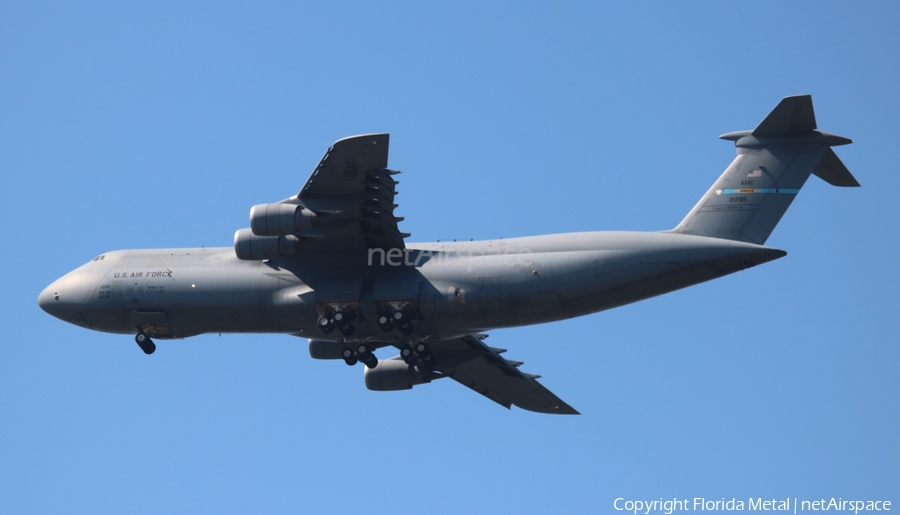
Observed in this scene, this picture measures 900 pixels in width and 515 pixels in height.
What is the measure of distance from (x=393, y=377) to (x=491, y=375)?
1.93m

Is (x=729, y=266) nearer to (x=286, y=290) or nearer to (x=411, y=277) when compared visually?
(x=411, y=277)

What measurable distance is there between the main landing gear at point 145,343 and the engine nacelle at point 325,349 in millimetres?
2798

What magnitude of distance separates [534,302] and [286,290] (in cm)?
423

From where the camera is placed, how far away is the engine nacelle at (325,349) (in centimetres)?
2536

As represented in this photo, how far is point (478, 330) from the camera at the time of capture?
916 inches

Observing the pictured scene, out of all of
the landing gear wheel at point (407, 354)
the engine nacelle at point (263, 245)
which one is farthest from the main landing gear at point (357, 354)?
the engine nacelle at point (263, 245)

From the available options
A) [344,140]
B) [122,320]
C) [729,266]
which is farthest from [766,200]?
[122,320]

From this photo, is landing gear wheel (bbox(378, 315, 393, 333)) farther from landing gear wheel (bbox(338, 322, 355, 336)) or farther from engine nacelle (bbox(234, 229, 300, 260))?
engine nacelle (bbox(234, 229, 300, 260))

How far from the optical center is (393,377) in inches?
1051

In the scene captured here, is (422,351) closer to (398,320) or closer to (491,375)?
(398,320)

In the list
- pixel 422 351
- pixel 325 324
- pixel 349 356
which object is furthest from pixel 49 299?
pixel 422 351

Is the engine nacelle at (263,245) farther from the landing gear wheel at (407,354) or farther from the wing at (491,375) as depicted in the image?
the wing at (491,375)

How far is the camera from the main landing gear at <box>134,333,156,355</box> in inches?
968

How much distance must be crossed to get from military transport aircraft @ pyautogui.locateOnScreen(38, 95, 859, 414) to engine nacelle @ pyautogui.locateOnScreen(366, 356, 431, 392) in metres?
1.76
